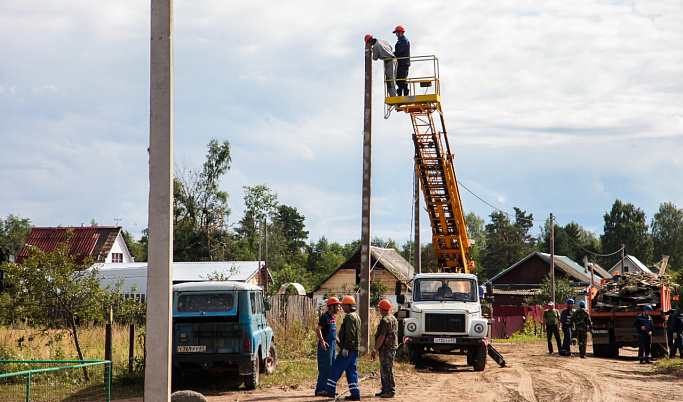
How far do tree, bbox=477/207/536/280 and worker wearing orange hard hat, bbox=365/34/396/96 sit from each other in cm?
8173

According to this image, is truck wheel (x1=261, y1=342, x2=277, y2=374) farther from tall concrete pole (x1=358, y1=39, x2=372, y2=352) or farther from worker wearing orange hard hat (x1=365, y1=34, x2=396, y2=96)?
worker wearing orange hard hat (x1=365, y1=34, x2=396, y2=96)

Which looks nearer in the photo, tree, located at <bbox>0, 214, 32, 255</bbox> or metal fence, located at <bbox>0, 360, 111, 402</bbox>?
metal fence, located at <bbox>0, 360, 111, 402</bbox>

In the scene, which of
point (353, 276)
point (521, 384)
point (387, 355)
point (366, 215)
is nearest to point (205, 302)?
point (387, 355)

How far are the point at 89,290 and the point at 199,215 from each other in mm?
46766

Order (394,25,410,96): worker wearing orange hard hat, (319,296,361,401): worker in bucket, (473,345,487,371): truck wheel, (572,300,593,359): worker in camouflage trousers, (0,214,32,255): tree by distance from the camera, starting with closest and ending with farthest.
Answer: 1. (319,296,361,401): worker in bucket
2. (473,345,487,371): truck wheel
3. (394,25,410,96): worker wearing orange hard hat
4. (572,300,593,359): worker in camouflage trousers
5. (0,214,32,255): tree

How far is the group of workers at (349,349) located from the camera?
42.4 ft

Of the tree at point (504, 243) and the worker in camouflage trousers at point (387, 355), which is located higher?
the tree at point (504, 243)

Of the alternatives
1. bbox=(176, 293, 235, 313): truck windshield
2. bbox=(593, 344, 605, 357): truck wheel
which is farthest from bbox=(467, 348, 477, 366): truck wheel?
bbox=(176, 293, 235, 313): truck windshield

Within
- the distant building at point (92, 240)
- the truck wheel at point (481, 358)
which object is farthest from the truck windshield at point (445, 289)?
the distant building at point (92, 240)

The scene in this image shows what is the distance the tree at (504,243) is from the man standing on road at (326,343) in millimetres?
88305

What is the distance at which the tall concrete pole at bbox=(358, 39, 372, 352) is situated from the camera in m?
18.4

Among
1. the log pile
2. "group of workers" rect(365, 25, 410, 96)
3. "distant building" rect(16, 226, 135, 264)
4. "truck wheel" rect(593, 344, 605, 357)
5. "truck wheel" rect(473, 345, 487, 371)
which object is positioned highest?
"group of workers" rect(365, 25, 410, 96)

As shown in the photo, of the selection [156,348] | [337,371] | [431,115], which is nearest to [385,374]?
[337,371]

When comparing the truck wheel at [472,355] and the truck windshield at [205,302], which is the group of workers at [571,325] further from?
the truck windshield at [205,302]
